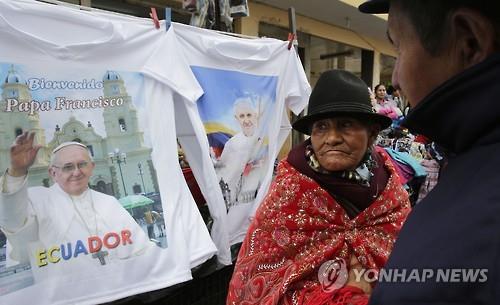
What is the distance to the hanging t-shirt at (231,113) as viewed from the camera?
7.38 ft

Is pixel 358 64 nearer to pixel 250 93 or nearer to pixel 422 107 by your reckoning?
pixel 250 93

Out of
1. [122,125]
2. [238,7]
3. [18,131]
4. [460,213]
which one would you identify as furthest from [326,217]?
[238,7]

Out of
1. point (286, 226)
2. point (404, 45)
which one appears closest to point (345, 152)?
point (286, 226)

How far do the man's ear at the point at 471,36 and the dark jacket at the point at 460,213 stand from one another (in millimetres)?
41

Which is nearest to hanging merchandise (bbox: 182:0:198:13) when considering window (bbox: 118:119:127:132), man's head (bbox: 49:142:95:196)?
window (bbox: 118:119:127:132)

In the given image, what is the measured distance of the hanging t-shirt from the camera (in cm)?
225

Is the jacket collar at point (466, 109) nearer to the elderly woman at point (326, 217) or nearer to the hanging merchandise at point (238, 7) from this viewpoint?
the elderly woman at point (326, 217)

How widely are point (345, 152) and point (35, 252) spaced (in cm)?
128

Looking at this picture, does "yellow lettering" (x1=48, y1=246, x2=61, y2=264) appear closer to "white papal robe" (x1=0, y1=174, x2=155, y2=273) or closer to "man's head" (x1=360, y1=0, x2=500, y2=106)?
"white papal robe" (x1=0, y1=174, x2=155, y2=273)

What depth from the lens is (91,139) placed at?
1774mm

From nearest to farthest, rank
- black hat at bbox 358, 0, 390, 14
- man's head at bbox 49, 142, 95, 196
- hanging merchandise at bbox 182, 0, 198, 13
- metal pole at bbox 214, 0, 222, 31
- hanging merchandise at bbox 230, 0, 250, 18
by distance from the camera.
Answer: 1. black hat at bbox 358, 0, 390, 14
2. man's head at bbox 49, 142, 95, 196
3. hanging merchandise at bbox 182, 0, 198, 13
4. metal pole at bbox 214, 0, 222, 31
5. hanging merchandise at bbox 230, 0, 250, 18

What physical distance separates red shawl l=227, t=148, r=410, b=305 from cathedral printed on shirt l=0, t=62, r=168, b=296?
641 mm

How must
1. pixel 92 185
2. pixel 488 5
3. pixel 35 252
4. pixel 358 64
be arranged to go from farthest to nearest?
pixel 358 64 → pixel 92 185 → pixel 35 252 → pixel 488 5

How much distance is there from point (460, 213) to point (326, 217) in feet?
2.93
